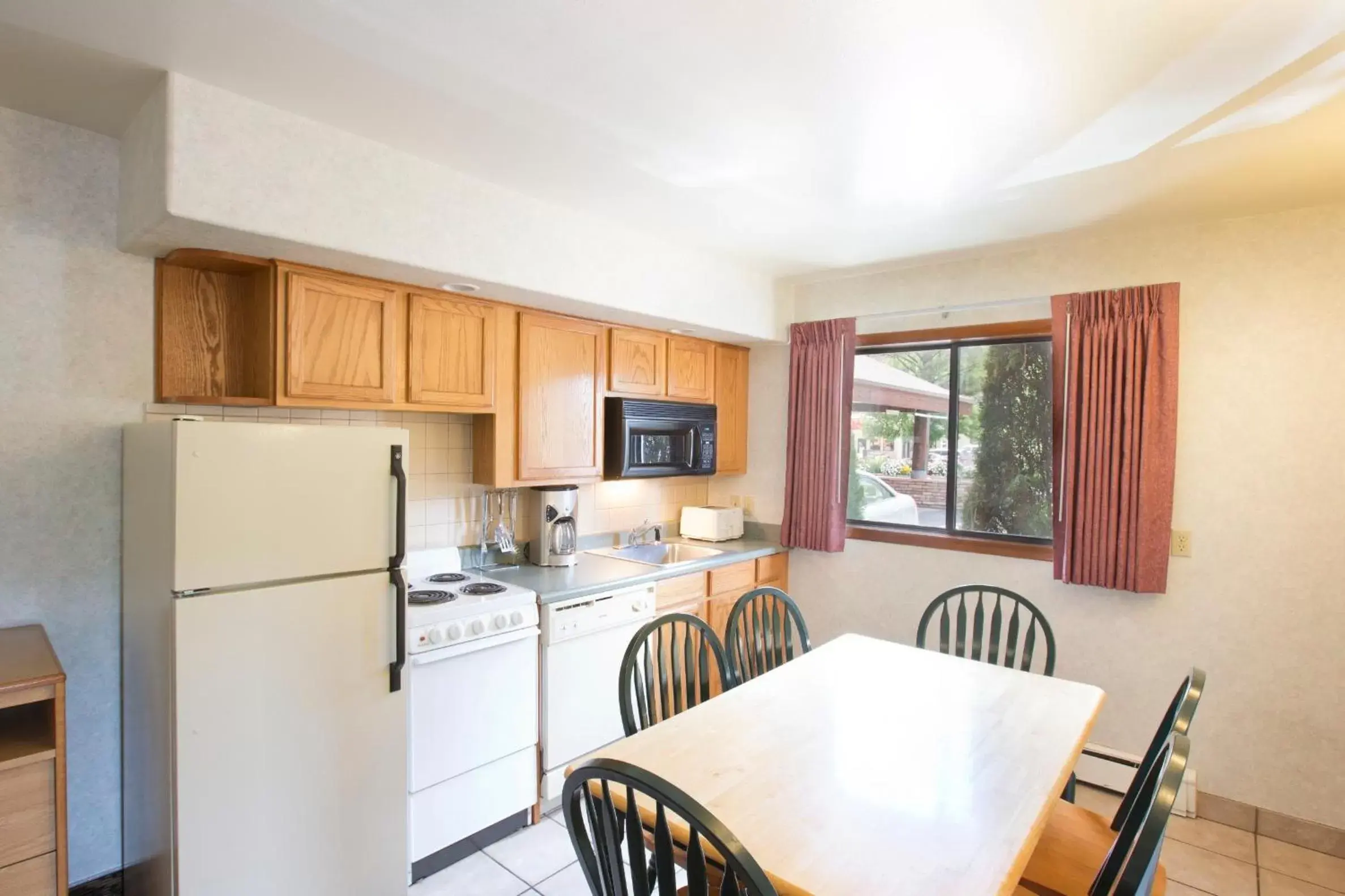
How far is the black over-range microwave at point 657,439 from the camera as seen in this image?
3.37 m

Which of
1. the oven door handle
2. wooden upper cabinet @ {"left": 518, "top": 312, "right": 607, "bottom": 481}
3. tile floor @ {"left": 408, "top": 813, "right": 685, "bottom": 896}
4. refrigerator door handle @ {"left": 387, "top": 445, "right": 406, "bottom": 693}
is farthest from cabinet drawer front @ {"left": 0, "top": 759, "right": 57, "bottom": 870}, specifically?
wooden upper cabinet @ {"left": 518, "top": 312, "right": 607, "bottom": 481}

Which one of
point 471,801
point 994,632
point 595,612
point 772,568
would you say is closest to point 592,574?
point 595,612

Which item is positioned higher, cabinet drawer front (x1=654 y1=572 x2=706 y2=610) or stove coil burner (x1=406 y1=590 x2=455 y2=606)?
stove coil burner (x1=406 y1=590 x2=455 y2=606)

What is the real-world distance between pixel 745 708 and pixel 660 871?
0.80 meters

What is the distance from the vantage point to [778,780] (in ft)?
4.85

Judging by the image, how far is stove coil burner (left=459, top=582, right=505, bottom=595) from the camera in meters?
2.62

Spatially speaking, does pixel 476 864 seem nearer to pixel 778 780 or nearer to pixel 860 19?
pixel 778 780

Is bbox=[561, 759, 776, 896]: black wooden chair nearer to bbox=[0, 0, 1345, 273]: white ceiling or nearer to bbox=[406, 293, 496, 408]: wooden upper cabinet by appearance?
bbox=[0, 0, 1345, 273]: white ceiling

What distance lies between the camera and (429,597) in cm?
250

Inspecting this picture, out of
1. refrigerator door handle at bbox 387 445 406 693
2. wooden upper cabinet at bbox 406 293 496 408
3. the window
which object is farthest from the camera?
the window

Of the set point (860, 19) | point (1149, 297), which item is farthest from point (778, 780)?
point (1149, 297)

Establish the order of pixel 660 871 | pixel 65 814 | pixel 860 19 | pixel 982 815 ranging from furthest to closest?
pixel 65 814, pixel 860 19, pixel 982 815, pixel 660 871

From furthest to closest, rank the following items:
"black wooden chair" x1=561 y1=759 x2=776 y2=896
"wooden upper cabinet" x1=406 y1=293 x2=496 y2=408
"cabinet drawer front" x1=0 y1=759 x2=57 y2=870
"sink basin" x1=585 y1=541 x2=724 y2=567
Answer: "sink basin" x1=585 y1=541 x2=724 y2=567
"wooden upper cabinet" x1=406 y1=293 x2=496 y2=408
"cabinet drawer front" x1=0 y1=759 x2=57 y2=870
"black wooden chair" x1=561 y1=759 x2=776 y2=896

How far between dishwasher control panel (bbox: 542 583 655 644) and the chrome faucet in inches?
30.3
